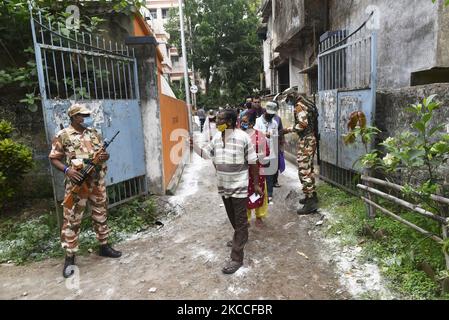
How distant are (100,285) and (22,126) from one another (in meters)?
3.22

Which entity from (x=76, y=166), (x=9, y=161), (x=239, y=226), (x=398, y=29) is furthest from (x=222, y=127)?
(x=398, y=29)

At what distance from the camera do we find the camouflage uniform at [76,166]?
346 cm

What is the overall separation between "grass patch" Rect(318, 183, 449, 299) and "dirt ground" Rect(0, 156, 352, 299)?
0.39 meters

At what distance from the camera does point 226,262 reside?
360 cm

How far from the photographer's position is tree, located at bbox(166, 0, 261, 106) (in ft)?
86.3

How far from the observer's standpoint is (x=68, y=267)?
348cm

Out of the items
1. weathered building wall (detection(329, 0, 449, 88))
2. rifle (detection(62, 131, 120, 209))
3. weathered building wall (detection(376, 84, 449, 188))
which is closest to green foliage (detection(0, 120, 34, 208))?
rifle (detection(62, 131, 120, 209))

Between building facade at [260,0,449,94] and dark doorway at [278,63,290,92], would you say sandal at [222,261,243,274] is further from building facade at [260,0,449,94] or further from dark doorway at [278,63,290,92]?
dark doorway at [278,63,290,92]

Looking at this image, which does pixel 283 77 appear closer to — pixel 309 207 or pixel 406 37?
pixel 406 37

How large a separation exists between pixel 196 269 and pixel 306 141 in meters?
2.53

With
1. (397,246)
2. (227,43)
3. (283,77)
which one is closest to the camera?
(397,246)

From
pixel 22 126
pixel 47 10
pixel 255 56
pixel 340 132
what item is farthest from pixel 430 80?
pixel 255 56

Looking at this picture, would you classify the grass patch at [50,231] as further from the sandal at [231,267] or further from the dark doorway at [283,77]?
the dark doorway at [283,77]
